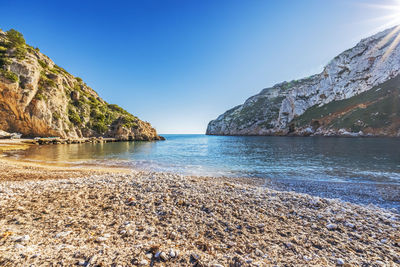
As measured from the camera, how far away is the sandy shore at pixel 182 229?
11.5ft

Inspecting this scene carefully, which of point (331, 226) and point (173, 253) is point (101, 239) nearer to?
point (173, 253)

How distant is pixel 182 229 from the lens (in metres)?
4.76

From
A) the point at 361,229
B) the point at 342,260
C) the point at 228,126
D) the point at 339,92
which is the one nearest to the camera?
the point at 342,260

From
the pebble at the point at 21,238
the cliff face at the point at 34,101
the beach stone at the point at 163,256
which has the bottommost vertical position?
the beach stone at the point at 163,256

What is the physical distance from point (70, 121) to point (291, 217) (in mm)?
74759

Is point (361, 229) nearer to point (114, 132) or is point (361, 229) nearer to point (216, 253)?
point (216, 253)

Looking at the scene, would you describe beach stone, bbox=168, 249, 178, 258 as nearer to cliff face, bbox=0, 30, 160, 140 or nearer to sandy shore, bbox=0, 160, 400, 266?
sandy shore, bbox=0, 160, 400, 266

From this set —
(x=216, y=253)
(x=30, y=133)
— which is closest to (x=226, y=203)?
(x=216, y=253)

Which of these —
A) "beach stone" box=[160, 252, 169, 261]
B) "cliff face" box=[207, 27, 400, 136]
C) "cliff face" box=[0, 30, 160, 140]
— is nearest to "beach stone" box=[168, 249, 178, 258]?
"beach stone" box=[160, 252, 169, 261]

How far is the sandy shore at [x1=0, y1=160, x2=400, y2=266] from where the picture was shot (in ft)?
11.5

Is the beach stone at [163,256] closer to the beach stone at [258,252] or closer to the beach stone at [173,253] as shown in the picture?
the beach stone at [173,253]


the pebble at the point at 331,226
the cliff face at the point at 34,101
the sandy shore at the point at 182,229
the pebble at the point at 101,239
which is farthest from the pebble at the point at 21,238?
the cliff face at the point at 34,101

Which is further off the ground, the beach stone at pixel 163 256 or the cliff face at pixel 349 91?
the cliff face at pixel 349 91

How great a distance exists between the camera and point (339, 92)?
93.1 metres
